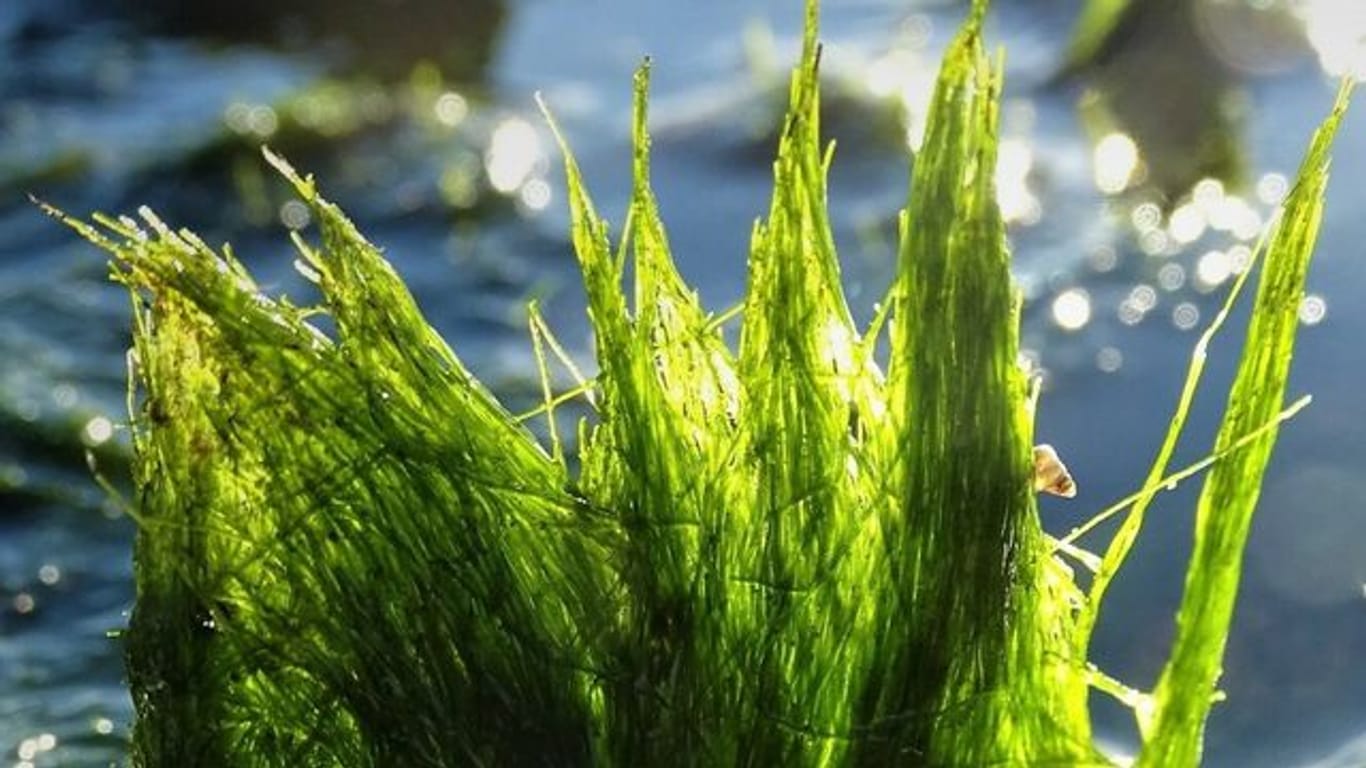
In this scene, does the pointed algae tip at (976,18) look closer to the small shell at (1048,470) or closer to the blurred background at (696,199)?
the small shell at (1048,470)

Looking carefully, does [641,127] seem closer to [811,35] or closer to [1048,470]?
[811,35]

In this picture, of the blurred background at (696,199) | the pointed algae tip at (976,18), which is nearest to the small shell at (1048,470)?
the pointed algae tip at (976,18)

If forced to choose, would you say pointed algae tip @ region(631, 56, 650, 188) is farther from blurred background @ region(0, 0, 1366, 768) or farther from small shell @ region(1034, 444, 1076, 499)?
blurred background @ region(0, 0, 1366, 768)

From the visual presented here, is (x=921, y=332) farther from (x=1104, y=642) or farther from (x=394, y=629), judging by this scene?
(x=1104, y=642)

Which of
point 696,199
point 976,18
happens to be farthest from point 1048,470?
point 696,199

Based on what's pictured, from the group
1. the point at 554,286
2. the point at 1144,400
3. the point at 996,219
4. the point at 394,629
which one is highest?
the point at 554,286

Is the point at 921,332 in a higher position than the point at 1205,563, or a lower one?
higher

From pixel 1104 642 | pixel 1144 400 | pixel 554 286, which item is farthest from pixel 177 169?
pixel 1104 642

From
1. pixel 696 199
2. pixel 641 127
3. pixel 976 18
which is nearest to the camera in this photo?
pixel 976 18
